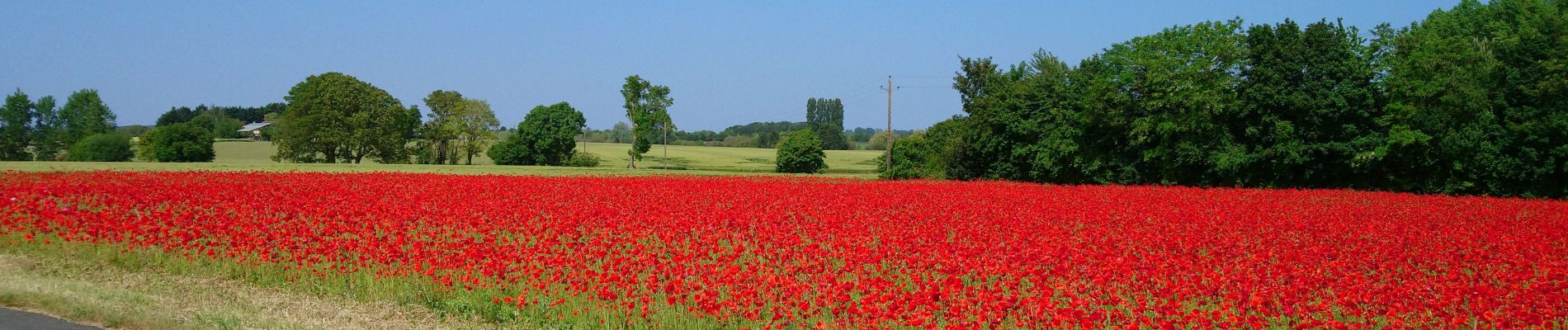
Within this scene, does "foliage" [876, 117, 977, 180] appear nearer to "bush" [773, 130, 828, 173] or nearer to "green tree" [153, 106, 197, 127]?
"bush" [773, 130, 828, 173]

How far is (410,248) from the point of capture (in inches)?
479

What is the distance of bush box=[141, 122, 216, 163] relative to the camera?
80.1 metres

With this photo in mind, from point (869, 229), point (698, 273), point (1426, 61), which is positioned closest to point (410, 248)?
point (698, 273)

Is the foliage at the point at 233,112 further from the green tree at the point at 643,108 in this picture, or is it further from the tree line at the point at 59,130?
the green tree at the point at 643,108

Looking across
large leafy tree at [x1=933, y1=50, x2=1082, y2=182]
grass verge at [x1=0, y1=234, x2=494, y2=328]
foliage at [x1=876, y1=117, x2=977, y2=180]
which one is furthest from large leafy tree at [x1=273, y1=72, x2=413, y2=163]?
grass verge at [x1=0, y1=234, x2=494, y2=328]

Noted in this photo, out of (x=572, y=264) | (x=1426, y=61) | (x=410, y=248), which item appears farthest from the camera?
(x=1426, y=61)

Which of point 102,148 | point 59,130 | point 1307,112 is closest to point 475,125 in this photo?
point 102,148

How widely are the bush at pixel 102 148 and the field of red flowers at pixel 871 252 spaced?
71.1 metres

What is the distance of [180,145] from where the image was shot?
8069 cm

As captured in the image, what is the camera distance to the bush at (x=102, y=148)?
80.5 meters

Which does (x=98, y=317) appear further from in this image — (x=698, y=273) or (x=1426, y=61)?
(x=1426, y=61)

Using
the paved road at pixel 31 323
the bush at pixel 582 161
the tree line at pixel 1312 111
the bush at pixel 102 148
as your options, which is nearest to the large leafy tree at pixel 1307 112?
the tree line at pixel 1312 111

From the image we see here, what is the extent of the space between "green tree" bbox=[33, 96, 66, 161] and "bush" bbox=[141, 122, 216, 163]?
10008 millimetres

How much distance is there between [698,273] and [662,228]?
4.92 meters
